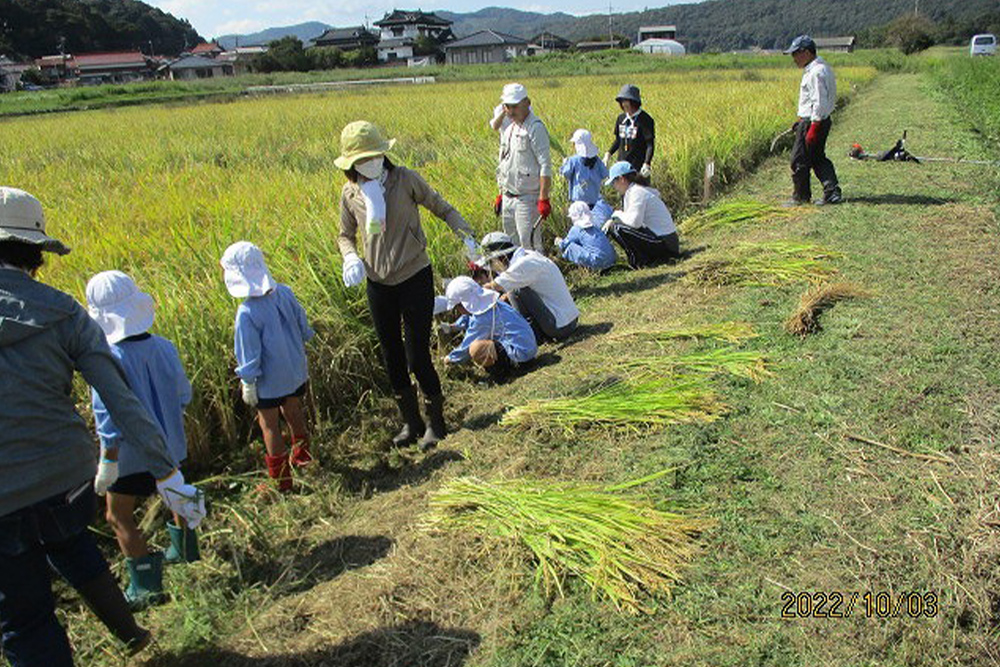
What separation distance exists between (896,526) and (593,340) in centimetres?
228

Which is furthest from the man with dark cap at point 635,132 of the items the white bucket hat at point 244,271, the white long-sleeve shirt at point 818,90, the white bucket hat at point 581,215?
the white bucket hat at point 244,271

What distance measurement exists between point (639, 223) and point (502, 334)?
7.21 feet

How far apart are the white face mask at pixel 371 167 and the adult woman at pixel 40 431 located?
52.9 inches

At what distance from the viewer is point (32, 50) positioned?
196 feet

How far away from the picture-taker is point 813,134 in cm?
638

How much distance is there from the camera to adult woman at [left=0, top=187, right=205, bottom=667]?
174cm

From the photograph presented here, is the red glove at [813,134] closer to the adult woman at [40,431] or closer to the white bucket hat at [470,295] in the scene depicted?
the white bucket hat at [470,295]

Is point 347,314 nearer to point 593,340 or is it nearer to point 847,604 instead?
point 593,340

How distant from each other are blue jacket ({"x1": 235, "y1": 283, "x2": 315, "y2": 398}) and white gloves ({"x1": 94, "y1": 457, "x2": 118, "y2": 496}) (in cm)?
66

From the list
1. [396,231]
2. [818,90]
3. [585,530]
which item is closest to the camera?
[585,530]

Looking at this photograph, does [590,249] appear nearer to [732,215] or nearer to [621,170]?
[621,170]

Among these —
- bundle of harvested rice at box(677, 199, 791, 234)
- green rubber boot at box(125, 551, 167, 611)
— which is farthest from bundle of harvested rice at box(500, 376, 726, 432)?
bundle of harvested rice at box(677, 199, 791, 234)

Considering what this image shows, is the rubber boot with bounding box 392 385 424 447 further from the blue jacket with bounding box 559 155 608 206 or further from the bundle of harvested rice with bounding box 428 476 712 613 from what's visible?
the blue jacket with bounding box 559 155 608 206

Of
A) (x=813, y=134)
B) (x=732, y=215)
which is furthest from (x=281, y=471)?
(x=813, y=134)
